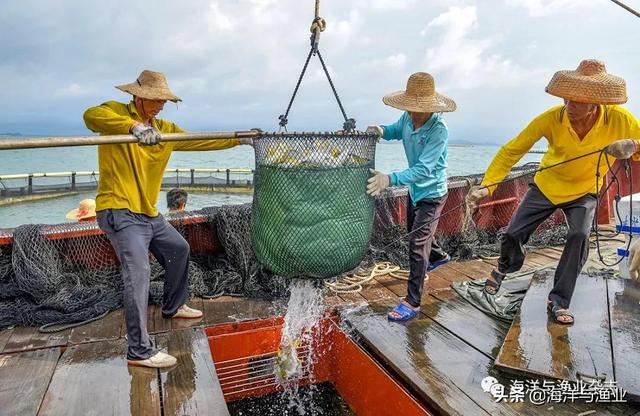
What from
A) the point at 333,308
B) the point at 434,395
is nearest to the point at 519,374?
the point at 434,395

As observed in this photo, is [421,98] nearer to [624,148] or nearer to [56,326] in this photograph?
[624,148]

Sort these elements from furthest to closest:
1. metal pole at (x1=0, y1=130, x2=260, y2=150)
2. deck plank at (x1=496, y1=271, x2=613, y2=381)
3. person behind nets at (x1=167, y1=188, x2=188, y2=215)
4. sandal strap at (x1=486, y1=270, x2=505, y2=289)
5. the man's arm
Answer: person behind nets at (x1=167, y1=188, x2=188, y2=215) < sandal strap at (x1=486, y1=270, x2=505, y2=289) < the man's arm < deck plank at (x1=496, y1=271, x2=613, y2=381) < metal pole at (x1=0, y1=130, x2=260, y2=150)

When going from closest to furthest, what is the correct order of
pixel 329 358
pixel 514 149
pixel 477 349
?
pixel 477 349 < pixel 514 149 < pixel 329 358

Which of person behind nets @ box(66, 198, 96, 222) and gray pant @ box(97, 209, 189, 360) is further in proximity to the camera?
person behind nets @ box(66, 198, 96, 222)

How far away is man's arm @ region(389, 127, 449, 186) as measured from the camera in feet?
10.5

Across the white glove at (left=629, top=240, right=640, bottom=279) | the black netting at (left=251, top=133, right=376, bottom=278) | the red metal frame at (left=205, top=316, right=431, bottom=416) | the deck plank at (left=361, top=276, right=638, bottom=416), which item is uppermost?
the black netting at (left=251, top=133, right=376, bottom=278)

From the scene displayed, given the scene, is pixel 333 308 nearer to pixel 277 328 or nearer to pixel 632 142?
pixel 277 328

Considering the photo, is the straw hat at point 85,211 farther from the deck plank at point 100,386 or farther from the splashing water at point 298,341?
the splashing water at point 298,341

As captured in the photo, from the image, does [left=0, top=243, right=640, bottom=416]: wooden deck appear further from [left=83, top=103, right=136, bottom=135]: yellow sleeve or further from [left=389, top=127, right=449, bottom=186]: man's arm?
[left=83, top=103, right=136, bottom=135]: yellow sleeve

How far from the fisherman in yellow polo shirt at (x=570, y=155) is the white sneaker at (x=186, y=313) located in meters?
2.24

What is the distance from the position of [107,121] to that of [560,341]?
10.0 ft

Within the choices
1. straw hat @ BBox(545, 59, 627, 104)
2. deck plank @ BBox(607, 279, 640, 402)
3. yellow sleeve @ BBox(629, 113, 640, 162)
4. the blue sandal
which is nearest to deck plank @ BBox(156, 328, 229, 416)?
the blue sandal

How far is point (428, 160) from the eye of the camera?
3.32 metres

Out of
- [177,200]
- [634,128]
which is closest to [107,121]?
[177,200]
